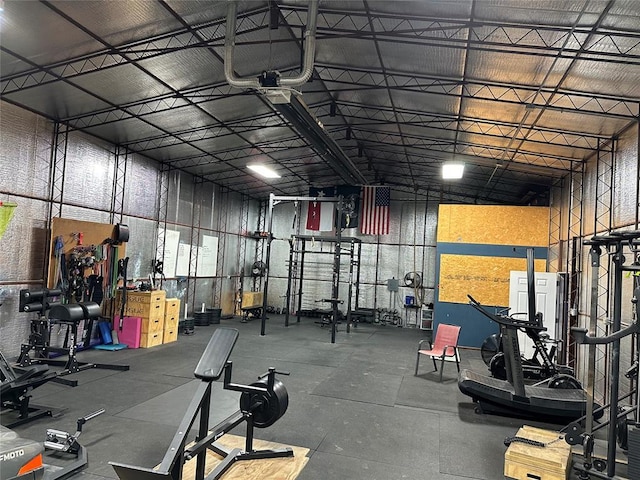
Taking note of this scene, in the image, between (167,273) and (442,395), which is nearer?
(442,395)

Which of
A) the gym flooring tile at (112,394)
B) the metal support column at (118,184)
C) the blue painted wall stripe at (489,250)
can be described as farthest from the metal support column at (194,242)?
the blue painted wall stripe at (489,250)

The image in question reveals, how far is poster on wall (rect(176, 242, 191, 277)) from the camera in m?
11.3

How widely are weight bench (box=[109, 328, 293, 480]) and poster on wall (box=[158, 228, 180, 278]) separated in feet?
25.6

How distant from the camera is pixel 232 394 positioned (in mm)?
5570

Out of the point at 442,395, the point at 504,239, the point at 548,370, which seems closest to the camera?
the point at 442,395

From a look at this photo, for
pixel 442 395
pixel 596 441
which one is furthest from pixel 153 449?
pixel 596 441

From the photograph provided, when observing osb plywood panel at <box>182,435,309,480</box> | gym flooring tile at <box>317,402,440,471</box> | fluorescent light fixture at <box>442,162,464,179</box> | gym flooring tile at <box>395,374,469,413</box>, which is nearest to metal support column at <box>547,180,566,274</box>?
fluorescent light fixture at <box>442,162,464,179</box>

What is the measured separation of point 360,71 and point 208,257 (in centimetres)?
829

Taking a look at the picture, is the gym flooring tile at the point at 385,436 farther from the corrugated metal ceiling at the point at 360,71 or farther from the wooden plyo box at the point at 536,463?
the corrugated metal ceiling at the point at 360,71

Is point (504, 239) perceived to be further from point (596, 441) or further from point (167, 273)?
point (167, 273)

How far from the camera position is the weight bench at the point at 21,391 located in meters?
4.20

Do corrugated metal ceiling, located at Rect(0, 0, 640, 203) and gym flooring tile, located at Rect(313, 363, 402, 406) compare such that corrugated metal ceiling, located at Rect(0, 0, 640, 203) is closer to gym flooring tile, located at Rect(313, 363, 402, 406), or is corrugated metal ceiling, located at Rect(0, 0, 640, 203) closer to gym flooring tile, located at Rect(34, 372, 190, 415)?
gym flooring tile, located at Rect(34, 372, 190, 415)

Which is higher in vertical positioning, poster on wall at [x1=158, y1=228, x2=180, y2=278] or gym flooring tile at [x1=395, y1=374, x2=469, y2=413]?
poster on wall at [x1=158, y1=228, x2=180, y2=278]

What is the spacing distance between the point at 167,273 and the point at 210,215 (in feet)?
9.30
